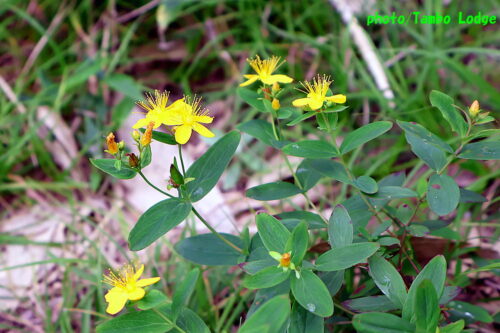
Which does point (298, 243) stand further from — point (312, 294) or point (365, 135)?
point (365, 135)

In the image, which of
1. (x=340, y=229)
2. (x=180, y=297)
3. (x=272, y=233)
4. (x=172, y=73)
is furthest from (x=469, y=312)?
(x=172, y=73)

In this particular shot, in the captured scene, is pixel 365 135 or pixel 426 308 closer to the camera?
pixel 426 308

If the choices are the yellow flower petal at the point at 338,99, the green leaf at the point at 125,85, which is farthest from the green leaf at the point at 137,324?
the green leaf at the point at 125,85

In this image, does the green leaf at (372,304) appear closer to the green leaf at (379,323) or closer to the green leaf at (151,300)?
the green leaf at (379,323)

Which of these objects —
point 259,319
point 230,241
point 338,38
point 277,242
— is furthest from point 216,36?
point 259,319

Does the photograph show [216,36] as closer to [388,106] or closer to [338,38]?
[338,38]

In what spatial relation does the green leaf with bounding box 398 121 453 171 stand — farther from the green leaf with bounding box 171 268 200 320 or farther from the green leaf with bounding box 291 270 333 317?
the green leaf with bounding box 171 268 200 320

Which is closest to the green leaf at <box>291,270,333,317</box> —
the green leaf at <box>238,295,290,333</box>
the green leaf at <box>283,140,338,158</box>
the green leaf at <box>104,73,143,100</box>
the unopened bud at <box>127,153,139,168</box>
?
the green leaf at <box>238,295,290,333</box>
